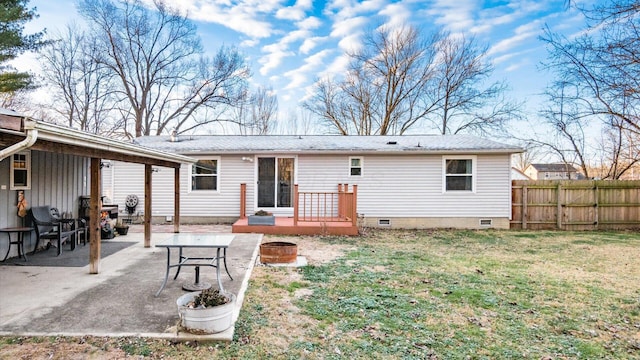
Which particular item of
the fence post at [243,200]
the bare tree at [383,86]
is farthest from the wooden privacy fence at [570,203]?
the bare tree at [383,86]

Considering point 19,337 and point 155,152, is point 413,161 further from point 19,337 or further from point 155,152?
point 19,337

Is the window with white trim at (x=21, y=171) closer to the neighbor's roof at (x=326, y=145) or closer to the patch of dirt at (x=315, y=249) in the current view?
the neighbor's roof at (x=326, y=145)

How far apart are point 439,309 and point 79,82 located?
22809 mm

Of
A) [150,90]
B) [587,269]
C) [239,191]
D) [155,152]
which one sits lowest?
[587,269]

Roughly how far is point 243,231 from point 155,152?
366cm

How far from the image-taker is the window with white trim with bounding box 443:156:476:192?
10719 mm

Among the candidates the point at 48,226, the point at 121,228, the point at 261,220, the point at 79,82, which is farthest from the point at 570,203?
the point at 79,82

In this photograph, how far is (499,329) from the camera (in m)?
3.43

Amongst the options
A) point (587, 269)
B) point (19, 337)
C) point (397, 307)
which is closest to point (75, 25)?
point (19, 337)

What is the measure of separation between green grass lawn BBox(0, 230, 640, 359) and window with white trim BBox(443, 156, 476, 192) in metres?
3.89

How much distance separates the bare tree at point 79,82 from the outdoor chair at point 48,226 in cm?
1529

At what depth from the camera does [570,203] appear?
35.6 feet

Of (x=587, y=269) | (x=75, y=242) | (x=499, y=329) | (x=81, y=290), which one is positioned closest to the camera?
(x=499, y=329)

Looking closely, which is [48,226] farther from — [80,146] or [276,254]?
[276,254]
